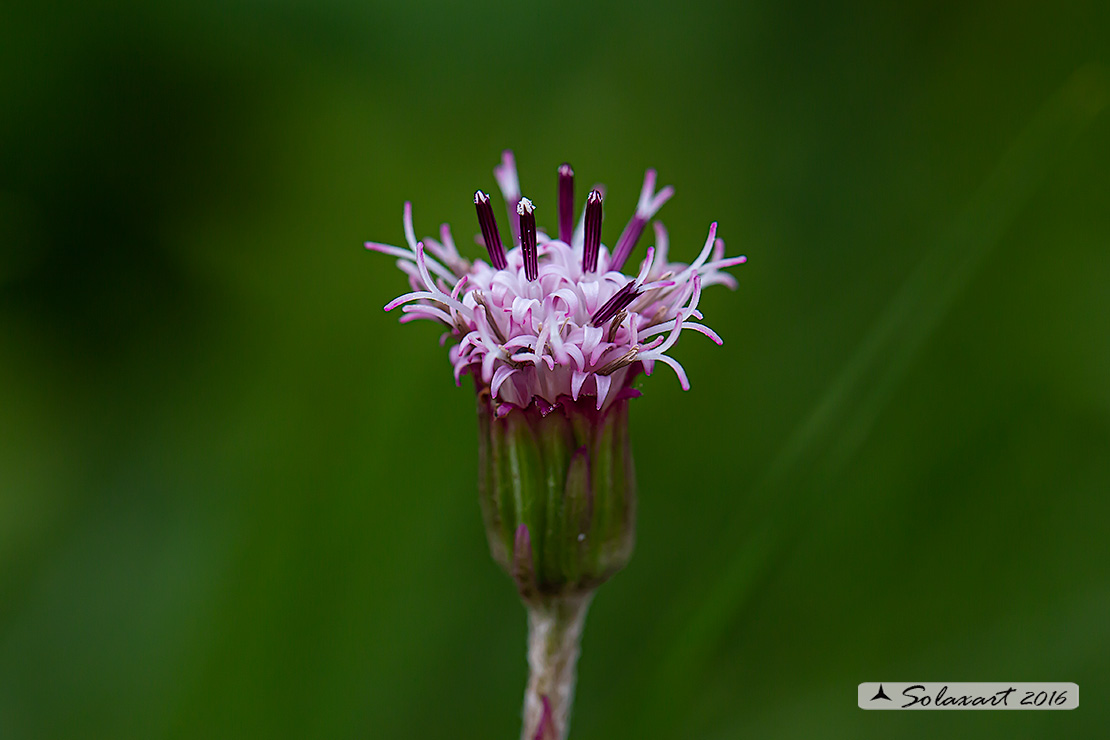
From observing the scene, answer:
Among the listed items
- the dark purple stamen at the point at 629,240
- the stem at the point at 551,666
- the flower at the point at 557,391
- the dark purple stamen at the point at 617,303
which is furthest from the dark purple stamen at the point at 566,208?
the stem at the point at 551,666

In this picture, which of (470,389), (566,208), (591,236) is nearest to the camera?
(591,236)

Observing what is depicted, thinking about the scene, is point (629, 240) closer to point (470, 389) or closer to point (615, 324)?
point (615, 324)

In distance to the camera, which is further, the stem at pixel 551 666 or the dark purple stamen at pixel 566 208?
the dark purple stamen at pixel 566 208

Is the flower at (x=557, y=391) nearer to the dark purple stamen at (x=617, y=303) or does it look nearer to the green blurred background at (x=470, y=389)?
the dark purple stamen at (x=617, y=303)

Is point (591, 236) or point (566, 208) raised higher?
point (566, 208)

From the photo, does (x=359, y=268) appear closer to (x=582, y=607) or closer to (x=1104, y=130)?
(x=582, y=607)

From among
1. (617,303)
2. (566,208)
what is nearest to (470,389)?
(566,208)
